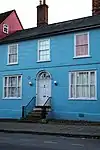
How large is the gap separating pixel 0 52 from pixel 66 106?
8.63 m

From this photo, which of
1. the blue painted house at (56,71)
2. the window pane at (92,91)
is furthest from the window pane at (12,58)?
the window pane at (92,91)

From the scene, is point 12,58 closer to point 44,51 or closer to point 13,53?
point 13,53

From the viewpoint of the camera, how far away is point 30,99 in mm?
26188

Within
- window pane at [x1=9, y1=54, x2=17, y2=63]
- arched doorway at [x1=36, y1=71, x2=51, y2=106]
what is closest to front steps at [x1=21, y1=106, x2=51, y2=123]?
arched doorway at [x1=36, y1=71, x2=51, y2=106]

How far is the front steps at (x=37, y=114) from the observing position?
24.3m

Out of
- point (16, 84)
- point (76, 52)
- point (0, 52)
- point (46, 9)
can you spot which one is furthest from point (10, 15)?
point (76, 52)

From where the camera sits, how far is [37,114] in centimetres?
2480

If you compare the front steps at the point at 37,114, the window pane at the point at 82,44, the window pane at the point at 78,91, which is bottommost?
the front steps at the point at 37,114

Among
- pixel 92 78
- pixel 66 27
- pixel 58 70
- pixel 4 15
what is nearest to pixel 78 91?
pixel 92 78

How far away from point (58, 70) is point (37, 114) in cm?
364

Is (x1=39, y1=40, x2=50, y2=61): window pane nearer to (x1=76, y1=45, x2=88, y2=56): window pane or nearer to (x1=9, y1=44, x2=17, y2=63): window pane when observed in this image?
(x1=76, y1=45, x2=88, y2=56): window pane

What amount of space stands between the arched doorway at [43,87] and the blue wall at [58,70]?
1.10 feet

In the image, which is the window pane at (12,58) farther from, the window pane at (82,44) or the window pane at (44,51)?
the window pane at (82,44)

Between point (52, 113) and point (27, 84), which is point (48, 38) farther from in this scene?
point (52, 113)
